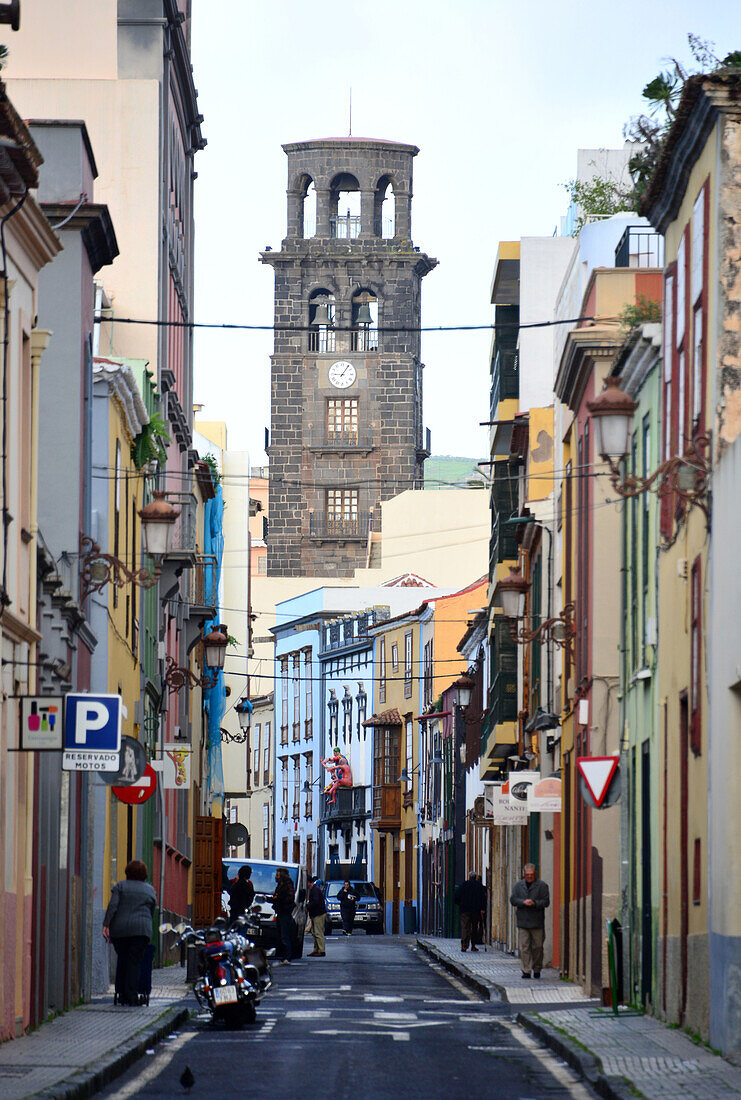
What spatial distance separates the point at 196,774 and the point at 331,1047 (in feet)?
103

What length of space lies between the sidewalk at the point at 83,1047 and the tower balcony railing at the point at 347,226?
89438 millimetres

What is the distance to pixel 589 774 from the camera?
65.9ft

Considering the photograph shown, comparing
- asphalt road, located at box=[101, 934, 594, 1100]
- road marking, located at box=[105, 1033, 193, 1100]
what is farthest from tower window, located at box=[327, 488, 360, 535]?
road marking, located at box=[105, 1033, 193, 1100]

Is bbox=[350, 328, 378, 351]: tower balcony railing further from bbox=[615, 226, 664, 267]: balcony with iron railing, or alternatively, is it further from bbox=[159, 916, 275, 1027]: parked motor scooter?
bbox=[159, 916, 275, 1027]: parked motor scooter

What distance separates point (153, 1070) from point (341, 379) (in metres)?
→ 92.3

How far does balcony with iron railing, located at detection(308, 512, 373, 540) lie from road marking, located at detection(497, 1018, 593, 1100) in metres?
84.1

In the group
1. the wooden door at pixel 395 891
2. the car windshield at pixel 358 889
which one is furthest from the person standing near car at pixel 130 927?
the wooden door at pixel 395 891

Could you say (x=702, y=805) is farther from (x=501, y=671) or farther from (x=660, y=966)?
(x=501, y=671)

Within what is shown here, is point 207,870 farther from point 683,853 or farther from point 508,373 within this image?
point 683,853

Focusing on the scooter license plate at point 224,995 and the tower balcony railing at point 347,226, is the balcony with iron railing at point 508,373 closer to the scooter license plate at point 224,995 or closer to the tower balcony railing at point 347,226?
the scooter license plate at point 224,995

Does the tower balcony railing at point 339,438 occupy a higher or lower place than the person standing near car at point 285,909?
higher

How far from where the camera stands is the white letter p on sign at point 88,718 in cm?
1819

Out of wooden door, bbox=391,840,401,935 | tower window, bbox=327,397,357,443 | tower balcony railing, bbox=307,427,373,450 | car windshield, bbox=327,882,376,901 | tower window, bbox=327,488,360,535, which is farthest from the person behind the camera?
tower window, bbox=327,397,357,443

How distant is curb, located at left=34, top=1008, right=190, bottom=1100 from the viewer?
13039 millimetres
